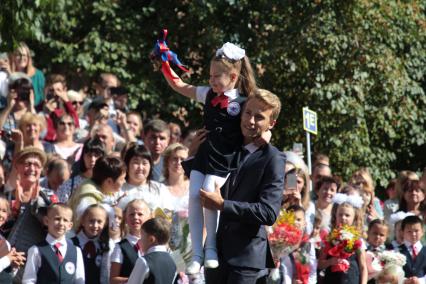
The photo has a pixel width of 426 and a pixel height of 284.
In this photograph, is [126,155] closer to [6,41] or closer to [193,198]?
[6,41]

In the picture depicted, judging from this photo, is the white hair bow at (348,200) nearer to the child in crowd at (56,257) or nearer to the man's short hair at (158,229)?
the man's short hair at (158,229)

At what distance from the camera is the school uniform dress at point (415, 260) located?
1229 cm

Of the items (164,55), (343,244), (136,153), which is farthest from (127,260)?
(164,55)

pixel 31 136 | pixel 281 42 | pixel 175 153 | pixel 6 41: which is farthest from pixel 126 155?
pixel 281 42

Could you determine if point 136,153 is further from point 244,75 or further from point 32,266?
point 244,75

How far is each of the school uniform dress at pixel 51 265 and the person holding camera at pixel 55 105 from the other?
3.22m

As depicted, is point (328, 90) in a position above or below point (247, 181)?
above

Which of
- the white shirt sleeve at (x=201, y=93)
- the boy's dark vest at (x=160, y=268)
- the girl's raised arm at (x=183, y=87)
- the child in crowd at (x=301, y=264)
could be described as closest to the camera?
the white shirt sleeve at (x=201, y=93)

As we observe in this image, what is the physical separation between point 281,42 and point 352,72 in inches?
43.9

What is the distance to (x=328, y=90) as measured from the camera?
16.7 metres

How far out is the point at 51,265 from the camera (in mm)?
9977

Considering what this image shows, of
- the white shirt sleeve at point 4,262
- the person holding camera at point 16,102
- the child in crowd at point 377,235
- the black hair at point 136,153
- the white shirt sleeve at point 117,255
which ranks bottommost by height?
the white shirt sleeve at point 4,262

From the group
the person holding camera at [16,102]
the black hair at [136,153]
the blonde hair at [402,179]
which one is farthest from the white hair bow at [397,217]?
the person holding camera at [16,102]

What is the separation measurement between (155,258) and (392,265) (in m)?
2.82
